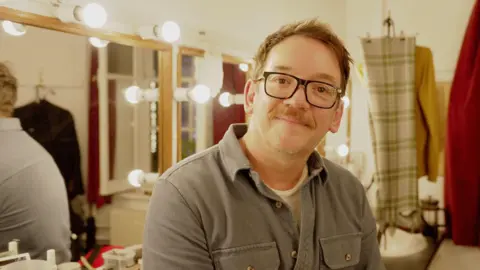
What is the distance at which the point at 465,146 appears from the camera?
2.04 meters

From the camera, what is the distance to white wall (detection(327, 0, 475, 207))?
2.59m

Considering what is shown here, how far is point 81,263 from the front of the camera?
4.43 feet

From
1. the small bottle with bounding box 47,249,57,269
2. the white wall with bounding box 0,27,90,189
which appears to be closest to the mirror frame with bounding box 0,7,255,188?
the white wall with bounding box 0,27,90,189

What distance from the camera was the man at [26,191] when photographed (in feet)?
3.69

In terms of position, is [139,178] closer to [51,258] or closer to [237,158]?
[51,258]

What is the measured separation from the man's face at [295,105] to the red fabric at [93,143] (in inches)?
23.7

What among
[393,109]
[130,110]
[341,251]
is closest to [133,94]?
[130,110]

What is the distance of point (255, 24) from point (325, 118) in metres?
1.25

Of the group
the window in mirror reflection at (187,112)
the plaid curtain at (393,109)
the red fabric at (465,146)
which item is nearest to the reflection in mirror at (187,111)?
the window in mirror reflection at (187,112)

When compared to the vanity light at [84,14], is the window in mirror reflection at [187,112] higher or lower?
lower

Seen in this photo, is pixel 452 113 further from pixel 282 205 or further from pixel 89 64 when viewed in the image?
pixel 89 64

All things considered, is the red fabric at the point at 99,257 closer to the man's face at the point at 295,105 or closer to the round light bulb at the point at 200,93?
the round light bulb at the point at 200,93

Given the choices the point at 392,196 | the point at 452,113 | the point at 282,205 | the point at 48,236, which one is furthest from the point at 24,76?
the point at 452,113

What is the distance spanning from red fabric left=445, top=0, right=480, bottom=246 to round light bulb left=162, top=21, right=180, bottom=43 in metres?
1.31
